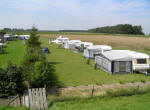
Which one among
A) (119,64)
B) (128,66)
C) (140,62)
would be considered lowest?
(128,66)

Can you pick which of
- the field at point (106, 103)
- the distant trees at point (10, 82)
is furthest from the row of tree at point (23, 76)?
the field at point (106, 103)

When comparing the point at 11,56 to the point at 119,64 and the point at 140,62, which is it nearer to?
the point at 119,64

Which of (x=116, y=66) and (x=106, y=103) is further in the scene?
(x=116, y=66)

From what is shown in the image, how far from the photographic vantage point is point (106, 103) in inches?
318

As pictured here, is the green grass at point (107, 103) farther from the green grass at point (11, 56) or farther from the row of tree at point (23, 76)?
the green grass at point (11, 56)

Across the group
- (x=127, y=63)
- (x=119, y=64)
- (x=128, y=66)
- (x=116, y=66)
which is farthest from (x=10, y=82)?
(x=128, y=66)

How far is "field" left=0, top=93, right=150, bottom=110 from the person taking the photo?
7422 millimetres

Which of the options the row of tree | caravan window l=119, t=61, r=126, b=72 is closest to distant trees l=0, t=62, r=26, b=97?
the row of tree

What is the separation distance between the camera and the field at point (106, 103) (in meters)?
7.42

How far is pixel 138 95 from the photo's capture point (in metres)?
9.28

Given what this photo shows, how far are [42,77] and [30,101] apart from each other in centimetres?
247

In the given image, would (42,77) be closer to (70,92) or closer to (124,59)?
(70,92)

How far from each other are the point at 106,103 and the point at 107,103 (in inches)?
1.9

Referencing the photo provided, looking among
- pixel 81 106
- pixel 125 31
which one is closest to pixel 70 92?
pixel 81 106
